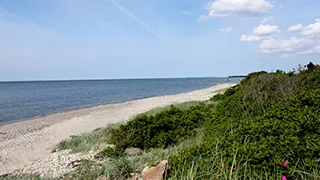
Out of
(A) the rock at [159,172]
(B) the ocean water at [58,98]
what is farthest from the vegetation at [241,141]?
(B) the ocean water at [58,98]

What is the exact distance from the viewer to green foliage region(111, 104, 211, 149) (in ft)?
24.6

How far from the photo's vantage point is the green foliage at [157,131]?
24.6 feet

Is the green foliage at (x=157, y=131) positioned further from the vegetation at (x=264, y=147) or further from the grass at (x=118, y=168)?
the vegetation at (x=264, y=147)

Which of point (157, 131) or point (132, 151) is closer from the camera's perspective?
point (132, 151)

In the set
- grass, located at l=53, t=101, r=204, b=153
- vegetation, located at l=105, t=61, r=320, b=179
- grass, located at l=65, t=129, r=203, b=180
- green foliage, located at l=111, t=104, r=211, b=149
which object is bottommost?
grass, located at l=53, t=101, r=204, b=153

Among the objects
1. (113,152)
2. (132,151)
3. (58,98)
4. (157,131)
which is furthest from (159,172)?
(58,98)

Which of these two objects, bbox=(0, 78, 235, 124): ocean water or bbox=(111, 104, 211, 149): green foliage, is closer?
bbox=(111, 104, 211, 149): green foliage

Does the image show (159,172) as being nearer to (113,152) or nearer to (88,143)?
(113,152)

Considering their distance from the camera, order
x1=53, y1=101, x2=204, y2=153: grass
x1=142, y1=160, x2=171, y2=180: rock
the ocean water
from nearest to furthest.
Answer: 1. x1=142, y1=160, x2=171, y2=180: rock
2. x1=53, y1=101, x2=204, y2=153: grass
3. the ocean water

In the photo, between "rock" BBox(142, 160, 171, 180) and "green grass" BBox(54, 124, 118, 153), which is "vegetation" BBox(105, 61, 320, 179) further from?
"green grass" BBox(54, 124, 118, 153)

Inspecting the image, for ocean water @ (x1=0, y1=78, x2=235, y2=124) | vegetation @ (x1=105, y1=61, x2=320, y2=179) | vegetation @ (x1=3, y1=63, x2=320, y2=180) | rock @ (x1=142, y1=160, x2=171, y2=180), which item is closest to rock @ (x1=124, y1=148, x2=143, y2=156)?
vegetation @ (x1=3, y1=63, x2=320, y2=180)

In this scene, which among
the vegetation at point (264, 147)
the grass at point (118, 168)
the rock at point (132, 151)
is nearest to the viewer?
the vegetation at point (264, 147)

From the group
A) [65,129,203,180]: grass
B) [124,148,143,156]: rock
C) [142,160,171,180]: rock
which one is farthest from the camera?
[124,148,143,156]: rock

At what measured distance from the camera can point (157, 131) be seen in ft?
26.5
